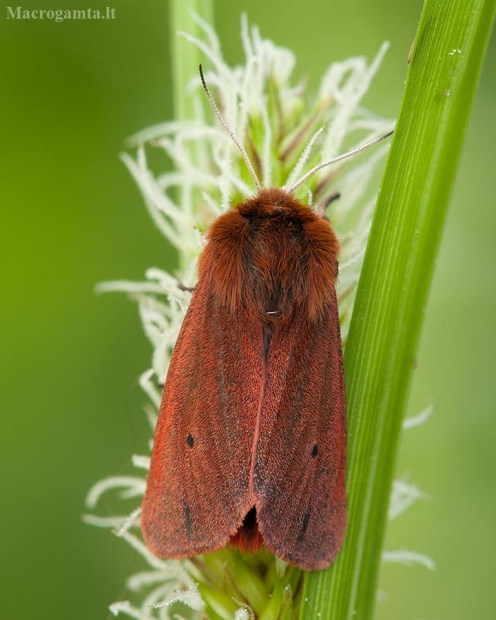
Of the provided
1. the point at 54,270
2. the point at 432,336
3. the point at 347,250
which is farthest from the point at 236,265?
the point at 54,270

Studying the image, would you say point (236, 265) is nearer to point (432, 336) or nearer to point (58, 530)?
point (432, 336)

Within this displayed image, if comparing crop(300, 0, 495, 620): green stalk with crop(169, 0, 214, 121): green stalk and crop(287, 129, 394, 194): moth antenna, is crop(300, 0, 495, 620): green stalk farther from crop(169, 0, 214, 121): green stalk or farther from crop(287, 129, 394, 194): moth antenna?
crop(169, 0, 214, 121): green stalk

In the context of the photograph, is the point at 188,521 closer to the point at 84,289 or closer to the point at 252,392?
the point at 252,392

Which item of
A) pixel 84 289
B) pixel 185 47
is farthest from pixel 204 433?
pixel 84 289

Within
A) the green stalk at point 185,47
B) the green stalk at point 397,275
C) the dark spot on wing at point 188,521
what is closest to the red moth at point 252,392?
the dark spot on wing at point 188,521

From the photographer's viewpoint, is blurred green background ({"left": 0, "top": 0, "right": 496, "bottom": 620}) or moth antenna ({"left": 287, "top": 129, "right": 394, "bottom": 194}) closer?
moth antenna ({"left": 287, "top": 129, "right": 394, "bottom": 194})

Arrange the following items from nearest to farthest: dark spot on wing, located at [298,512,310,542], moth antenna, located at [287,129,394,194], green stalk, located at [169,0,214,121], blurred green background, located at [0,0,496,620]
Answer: dark spot on wing, located at [298,512,310,542]
moth antenna, located at [287,129,394,194]
green stalk, located at [169,0,214,121]
blurred green background, located at [0,0,496,620]

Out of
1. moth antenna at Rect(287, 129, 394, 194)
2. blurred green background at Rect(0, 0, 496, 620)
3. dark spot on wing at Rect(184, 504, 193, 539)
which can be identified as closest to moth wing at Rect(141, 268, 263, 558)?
dark spot on wing at Rect(184, 504, 193, 539)

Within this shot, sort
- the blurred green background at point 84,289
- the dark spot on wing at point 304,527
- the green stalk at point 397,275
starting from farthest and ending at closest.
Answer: the blurred green background at point 84,289 → the dark spot on wing at point 304,527 → the green stalk at point 397,275

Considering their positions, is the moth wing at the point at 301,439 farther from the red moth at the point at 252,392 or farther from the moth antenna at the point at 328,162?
the moth antenna at the point at 328,162
